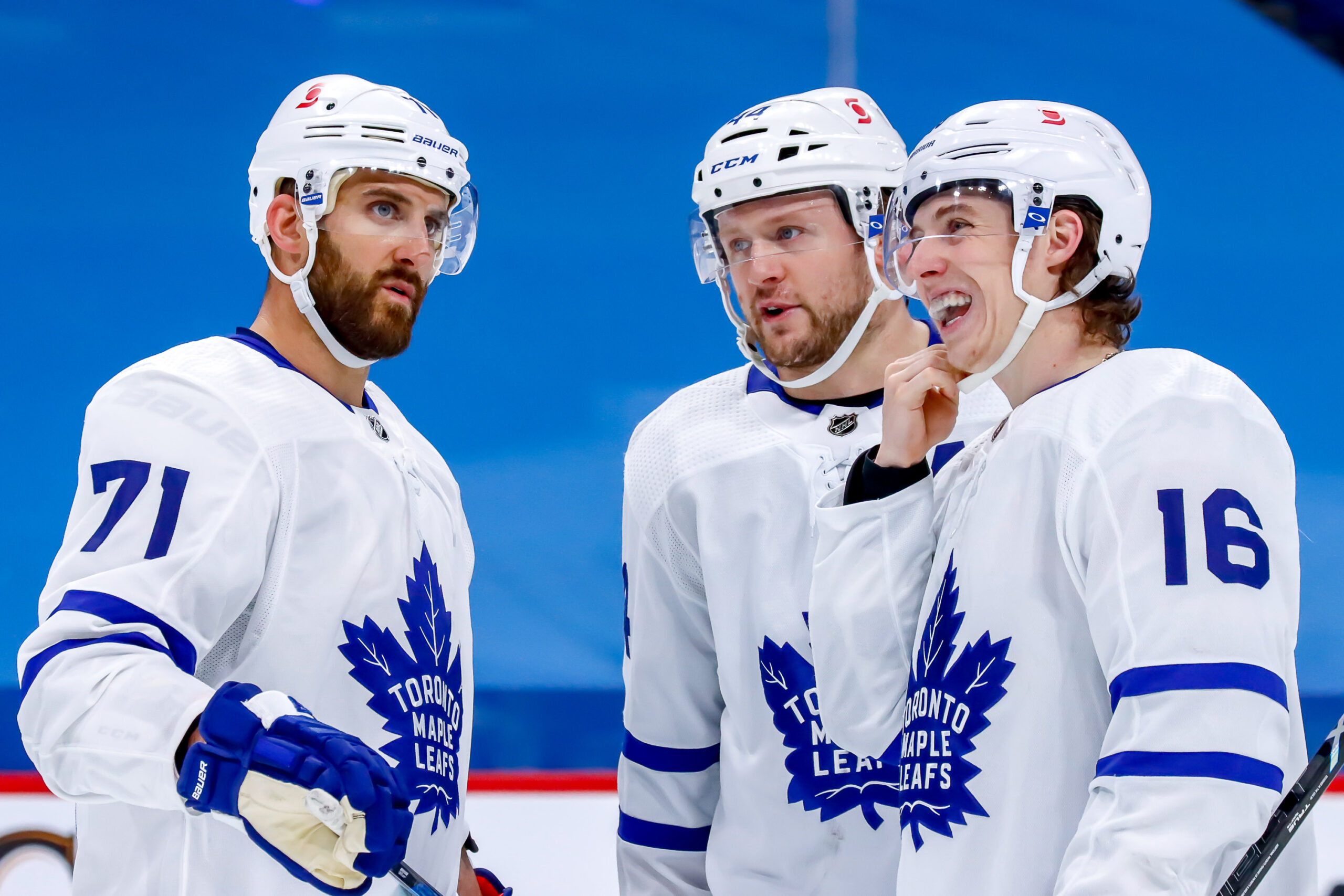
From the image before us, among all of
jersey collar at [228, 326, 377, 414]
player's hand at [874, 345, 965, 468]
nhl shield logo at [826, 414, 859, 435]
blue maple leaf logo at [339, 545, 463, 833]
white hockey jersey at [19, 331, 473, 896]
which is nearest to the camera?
white hockey jersey at [19, 331, 473, 896]

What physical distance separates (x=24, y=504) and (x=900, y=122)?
3.84 m

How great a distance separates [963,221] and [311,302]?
1.02m

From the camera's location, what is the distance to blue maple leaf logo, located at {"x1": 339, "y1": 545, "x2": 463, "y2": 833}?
1.80 metres

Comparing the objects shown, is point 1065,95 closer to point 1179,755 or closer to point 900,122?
point 900,122

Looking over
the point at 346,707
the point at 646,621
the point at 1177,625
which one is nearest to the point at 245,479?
the point at 346,707

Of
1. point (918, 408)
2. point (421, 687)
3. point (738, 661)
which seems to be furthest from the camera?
point (738, 661)

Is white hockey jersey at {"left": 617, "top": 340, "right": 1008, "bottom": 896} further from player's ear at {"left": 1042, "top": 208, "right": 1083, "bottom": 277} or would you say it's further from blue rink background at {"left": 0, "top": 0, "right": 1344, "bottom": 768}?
blue rink background at {"left": 0, "top": 0, "right": 1344, "bottom": 768}

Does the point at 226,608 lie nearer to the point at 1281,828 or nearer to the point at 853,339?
the point at 853,339

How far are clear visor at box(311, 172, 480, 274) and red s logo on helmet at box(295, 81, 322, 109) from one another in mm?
146

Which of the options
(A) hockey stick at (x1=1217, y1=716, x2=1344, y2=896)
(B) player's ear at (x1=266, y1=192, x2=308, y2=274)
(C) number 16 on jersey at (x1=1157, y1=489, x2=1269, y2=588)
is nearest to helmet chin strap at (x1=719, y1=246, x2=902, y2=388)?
(B) player's ear at (x1=266, y1=192, x2=308, y2=274)

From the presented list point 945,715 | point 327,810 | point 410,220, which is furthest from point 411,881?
point 410,220

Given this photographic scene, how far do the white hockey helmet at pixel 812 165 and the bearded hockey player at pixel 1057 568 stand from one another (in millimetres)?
372

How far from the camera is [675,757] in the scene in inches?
82.9

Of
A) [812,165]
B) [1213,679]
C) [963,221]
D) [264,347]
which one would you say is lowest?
[1213,679]
